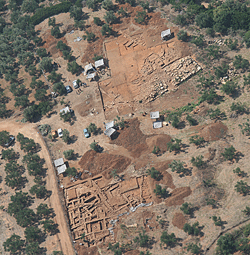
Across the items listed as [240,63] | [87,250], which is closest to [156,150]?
[87,250]

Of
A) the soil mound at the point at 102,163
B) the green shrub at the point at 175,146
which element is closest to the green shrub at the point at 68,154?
the soil mound at the point at 102,163

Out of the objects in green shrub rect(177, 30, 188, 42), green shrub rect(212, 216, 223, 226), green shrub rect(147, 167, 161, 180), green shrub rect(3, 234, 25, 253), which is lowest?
green shrub rect(3, 234, 25, 253)

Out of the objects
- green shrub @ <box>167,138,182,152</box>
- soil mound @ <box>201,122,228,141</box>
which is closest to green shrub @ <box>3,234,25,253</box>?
green shrub @ <box>167,138,182,152</box>

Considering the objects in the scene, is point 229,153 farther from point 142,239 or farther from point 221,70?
point 142,239

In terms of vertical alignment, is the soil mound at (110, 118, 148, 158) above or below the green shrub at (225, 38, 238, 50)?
below

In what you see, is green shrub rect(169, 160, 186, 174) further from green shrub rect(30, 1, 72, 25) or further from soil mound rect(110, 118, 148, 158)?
green shrub rect(30, 1, 72, 25)

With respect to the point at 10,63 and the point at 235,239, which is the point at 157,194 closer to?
the point at 235,239
